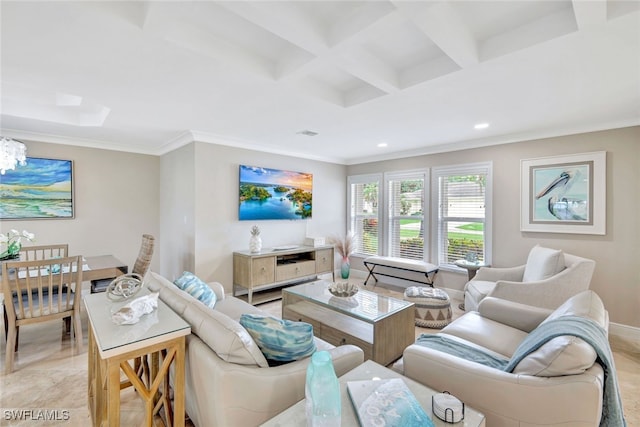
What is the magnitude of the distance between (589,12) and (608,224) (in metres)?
2.86

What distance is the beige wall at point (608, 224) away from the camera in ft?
10.2

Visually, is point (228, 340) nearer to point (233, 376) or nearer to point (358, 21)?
point (233, 376)

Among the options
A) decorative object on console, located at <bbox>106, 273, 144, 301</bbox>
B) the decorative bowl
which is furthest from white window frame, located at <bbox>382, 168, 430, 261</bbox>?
decorative object on console, located at <bbox>106, 273, 144, 301</bbox>

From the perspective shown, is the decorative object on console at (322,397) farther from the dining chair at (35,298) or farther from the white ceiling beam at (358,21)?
the dining chair at (35,298)

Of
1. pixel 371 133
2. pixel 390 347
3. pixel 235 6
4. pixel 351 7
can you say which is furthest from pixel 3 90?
pixel 390 347

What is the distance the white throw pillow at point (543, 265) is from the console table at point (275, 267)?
114 inches

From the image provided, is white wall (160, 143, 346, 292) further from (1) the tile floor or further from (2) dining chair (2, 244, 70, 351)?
(1) the tile floor

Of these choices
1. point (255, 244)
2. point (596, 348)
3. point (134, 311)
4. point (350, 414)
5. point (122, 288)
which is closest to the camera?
point (350, 414)

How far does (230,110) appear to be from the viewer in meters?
2.99

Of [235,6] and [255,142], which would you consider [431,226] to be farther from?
[235,6]

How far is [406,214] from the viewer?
5.09 meters

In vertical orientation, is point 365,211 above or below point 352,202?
below

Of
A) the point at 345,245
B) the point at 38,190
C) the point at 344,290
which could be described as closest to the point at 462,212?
Answer: the point at 345,245

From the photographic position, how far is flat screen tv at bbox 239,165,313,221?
4402 mm
